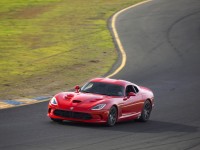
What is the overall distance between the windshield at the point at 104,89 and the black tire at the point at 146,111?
1.26 meters

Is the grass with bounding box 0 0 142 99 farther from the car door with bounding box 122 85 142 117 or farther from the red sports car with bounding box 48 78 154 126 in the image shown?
the car door with bounding box 122 85 142 117

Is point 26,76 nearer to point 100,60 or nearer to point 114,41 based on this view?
point 100,60

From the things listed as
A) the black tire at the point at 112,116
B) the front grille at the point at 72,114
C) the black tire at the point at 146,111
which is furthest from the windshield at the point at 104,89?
the front grille at the point at 72,114

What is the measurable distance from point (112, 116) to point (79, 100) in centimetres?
116

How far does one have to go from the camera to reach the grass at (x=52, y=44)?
28.3 metres

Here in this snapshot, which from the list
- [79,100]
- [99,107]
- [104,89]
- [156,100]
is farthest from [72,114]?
[156,100]

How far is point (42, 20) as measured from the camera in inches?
1751

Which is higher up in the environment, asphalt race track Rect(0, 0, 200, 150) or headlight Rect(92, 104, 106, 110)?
headlight Rect(92, 104, 106, 110)

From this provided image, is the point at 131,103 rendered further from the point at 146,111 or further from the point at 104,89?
the point at 146,111

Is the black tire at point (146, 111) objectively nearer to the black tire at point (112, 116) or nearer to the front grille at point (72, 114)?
the black tire at point (112, 116)

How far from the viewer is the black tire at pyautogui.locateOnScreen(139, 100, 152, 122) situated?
70.2 ft

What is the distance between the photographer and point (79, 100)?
19031 mm

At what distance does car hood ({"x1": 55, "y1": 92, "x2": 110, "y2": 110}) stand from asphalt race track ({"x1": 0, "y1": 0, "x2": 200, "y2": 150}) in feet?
1.84

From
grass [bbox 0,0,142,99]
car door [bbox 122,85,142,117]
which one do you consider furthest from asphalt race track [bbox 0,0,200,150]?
grass [bbox 0,0,142,99]
